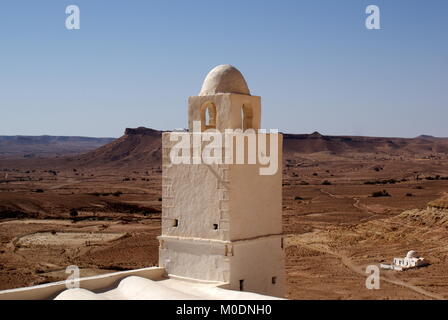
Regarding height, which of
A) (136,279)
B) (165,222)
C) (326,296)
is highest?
(165,222)

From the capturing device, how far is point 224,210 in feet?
32.3

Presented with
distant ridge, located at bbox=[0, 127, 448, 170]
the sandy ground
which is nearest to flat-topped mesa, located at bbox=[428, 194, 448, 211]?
the sandy ground

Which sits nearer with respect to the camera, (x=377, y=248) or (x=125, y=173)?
(x=377, y=248)

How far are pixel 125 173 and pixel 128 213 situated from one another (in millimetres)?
56030

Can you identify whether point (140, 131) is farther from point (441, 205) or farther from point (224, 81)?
point (224, 81)

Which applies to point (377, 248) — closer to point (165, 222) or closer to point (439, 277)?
point (439, 277)

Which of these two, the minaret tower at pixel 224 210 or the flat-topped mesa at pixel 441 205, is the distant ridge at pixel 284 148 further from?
the minaret tower at pixel 224 210

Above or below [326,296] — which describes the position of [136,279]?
above

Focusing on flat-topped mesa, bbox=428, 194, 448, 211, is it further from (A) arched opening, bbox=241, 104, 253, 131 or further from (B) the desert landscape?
(A) arched opening, bbox=241, 104, 253, 131

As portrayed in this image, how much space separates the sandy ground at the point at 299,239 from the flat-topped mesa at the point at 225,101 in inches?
444

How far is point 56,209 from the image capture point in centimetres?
4641

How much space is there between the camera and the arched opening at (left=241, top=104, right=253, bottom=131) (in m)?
11.0
